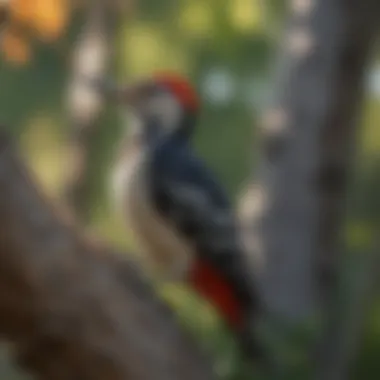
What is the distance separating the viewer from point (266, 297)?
1.10 m

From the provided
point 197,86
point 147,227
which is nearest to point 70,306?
point 147,227

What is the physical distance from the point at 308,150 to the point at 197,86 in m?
0.16

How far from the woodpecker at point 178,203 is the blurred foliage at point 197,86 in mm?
14

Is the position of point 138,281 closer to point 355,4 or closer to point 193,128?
point 193,128

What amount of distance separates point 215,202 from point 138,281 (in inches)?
3.9

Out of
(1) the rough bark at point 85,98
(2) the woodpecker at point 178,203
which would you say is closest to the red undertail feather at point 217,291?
(2) the woodpecker at point 178,203

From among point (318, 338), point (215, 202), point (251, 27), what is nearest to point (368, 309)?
point (318, 338)

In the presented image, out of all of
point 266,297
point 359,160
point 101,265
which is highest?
point 359,160

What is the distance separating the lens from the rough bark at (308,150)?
3.66 feet

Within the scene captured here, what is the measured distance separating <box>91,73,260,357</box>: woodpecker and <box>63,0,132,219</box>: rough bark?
0.08ft

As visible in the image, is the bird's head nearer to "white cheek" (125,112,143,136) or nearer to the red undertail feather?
"white cheek" (125,112,143,136)

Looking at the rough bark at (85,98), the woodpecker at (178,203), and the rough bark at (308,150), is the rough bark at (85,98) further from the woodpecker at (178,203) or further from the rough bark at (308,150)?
the rough bark at (308,150)

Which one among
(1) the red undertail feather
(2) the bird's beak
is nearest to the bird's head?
(2) the bird's beak

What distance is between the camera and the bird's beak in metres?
1.02
